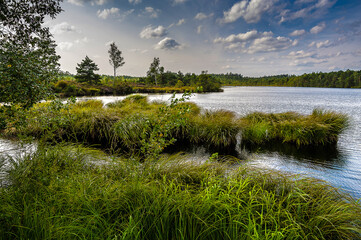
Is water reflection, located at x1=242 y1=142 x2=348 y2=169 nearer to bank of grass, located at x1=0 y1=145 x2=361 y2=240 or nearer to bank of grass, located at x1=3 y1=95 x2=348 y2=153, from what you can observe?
bank of grass, located at x1=3 y1=95 x2=348 y2=153

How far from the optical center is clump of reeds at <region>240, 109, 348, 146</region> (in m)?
6.81

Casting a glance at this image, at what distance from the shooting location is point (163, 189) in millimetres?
2590

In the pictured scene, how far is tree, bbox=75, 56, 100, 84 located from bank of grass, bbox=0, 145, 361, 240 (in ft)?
149

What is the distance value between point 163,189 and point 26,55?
9.37ft

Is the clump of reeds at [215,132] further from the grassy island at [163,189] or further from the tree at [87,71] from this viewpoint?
the tree at [87,71]

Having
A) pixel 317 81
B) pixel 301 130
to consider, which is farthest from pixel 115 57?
pixel 317 81

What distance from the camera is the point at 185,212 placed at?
1.91 m

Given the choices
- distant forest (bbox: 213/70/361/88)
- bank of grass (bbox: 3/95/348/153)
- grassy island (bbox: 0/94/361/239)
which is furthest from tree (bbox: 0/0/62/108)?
distant forest (bbox: 213/70/361/88)

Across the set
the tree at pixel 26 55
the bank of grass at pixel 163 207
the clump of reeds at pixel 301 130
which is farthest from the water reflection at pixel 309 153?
the tree at pixel 26 55

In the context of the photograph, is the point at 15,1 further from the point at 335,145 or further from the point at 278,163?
the point at 335,145

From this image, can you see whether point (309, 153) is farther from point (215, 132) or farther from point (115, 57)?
point (115, 57)

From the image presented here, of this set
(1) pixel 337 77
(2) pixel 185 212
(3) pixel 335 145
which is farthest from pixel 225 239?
(1) pixel 337 77

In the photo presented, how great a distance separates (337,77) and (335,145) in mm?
110225

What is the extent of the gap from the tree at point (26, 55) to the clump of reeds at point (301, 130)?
256 inches
